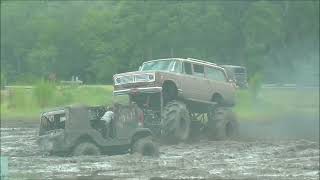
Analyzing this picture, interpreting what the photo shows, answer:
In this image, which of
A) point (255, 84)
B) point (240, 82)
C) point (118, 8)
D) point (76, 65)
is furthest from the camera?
point (255, 84)

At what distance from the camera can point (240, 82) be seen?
2967 centimetres

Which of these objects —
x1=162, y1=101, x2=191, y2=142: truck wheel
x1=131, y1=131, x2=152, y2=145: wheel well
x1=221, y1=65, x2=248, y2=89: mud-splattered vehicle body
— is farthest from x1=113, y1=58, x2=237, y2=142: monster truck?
x1=131, y1=131, x2=152, y2=145: wheel well

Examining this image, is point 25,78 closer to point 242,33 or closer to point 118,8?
point 118,8

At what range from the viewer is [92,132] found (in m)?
18.3

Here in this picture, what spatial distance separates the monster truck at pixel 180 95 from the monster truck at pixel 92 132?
2.67 meters

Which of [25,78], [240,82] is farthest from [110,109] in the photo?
[240,82]

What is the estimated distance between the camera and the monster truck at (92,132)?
18094mm

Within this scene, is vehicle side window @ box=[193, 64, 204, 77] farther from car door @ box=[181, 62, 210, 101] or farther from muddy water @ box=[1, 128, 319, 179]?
muddy water @ box=[1, 128, 319, 179]

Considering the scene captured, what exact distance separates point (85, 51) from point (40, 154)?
A: 6.09 metres

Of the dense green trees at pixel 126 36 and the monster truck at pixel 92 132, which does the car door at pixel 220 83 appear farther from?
the monster truck at pixel 92 132

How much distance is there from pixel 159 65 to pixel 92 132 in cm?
551

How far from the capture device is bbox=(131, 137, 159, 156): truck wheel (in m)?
19.2

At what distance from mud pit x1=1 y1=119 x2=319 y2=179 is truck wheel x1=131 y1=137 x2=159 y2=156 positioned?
0.30 metres

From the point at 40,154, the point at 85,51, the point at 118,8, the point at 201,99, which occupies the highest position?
the point at 118,8
